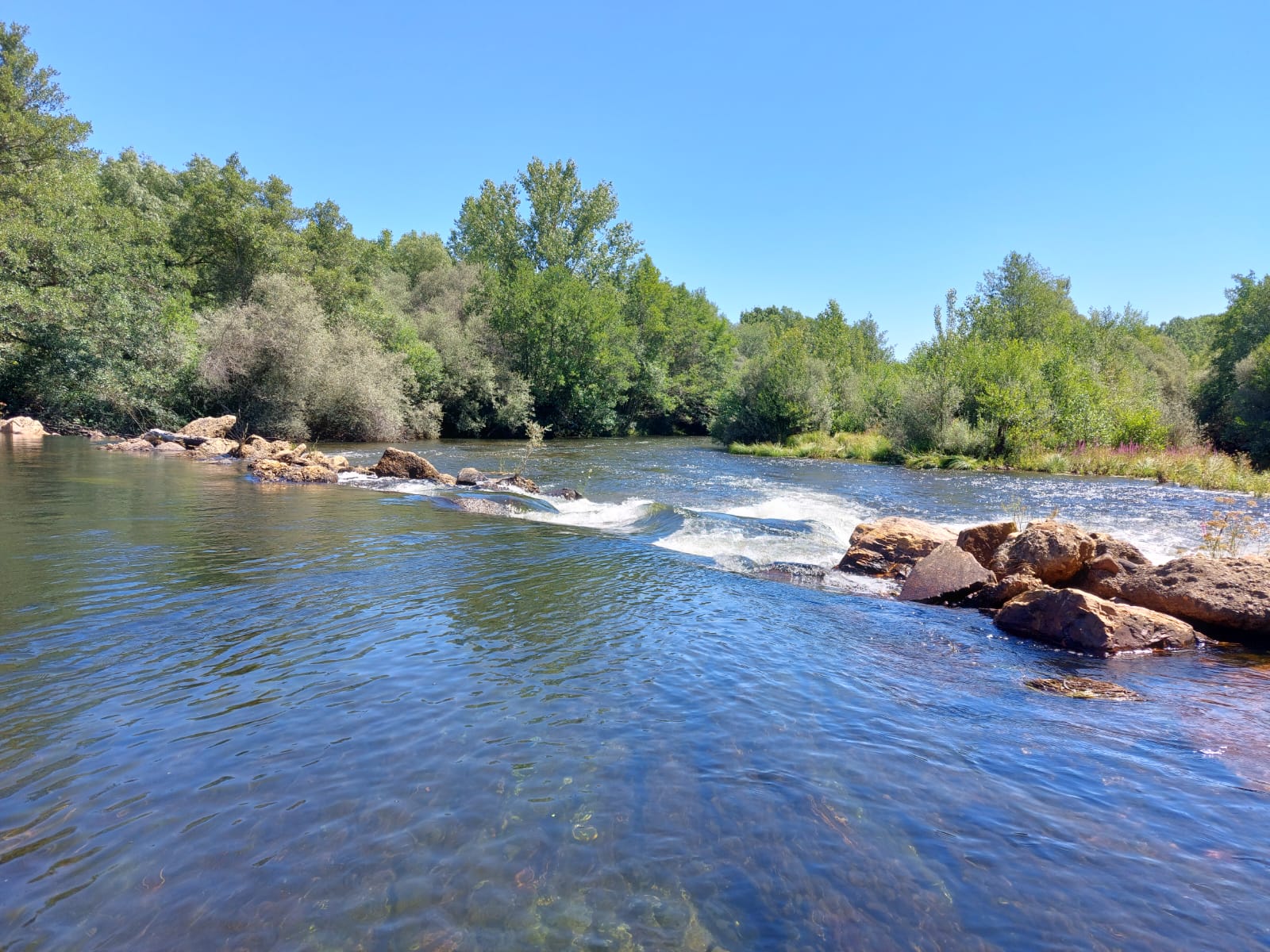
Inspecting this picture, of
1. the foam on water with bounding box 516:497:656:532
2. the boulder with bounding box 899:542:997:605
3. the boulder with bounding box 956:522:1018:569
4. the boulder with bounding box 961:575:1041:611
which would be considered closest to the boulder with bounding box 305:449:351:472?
the foam on water with bounding box 516:497:656:532

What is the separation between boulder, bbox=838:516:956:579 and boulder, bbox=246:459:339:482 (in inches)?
614

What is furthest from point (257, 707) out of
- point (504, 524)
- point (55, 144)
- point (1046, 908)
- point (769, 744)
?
point (55, 144)

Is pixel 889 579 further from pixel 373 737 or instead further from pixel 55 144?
pixel 55 144

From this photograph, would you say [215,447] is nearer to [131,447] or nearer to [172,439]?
[131,447]

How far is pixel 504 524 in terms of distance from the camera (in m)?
13.9

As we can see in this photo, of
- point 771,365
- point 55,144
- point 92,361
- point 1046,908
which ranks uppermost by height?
point 55,144

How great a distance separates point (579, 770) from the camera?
4.43 m

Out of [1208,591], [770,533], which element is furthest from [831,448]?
[1208,591]

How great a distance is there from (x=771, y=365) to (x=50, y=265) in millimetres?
38997

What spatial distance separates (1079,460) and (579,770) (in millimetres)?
31652

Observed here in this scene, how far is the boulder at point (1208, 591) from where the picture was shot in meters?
7.89

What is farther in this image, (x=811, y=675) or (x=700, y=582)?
(x=700, y=582)

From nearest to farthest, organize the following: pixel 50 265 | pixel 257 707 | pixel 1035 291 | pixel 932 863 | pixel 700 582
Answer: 1. pixel 932 863
2. pixel 257 707
3. pixel 700 582
4. pixel 50 265
5. pixel 1035 291

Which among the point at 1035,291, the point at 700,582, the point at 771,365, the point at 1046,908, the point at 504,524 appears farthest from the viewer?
the point at 1035,291
